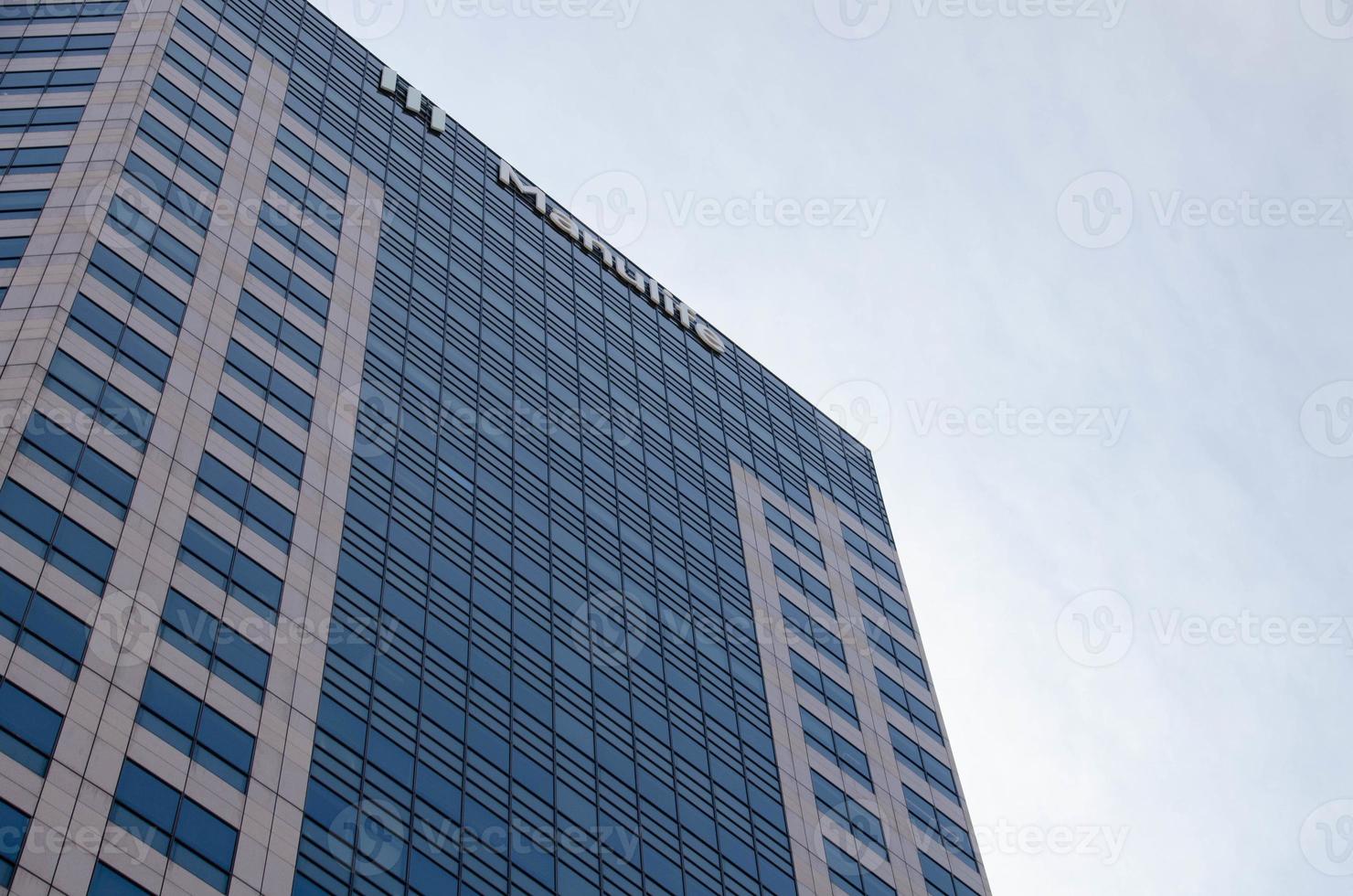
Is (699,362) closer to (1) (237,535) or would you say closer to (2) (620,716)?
(2) (620,716)

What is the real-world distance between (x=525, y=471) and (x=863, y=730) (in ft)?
60.2

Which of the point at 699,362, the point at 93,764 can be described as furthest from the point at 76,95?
the point at 699,362

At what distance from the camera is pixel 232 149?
70188mm

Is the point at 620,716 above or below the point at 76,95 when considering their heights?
below

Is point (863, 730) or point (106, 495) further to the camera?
point (863, 730)

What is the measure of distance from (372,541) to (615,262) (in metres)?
40.9

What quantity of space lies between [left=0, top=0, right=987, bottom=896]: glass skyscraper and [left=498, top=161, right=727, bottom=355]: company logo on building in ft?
2.45

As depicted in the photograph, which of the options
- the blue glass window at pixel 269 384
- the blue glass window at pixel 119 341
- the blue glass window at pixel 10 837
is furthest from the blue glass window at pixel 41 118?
the blue glass window at pixel 10 837

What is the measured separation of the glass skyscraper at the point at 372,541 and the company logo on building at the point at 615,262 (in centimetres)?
75

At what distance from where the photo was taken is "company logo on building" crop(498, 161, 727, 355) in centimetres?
9356

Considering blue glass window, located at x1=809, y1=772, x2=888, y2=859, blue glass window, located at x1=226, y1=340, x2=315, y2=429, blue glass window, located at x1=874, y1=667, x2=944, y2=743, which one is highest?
blue glass window, located at x1=874, y1=667, x2=944, y2=743

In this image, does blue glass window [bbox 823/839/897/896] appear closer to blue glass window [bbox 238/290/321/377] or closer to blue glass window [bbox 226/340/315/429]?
blue glass window [bbox 226/340/315/429]

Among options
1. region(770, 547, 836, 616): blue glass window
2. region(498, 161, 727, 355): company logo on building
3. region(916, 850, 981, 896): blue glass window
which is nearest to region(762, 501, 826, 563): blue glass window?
region(770, 547, 836, 616): blue glass window

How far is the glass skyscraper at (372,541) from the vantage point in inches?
1778
